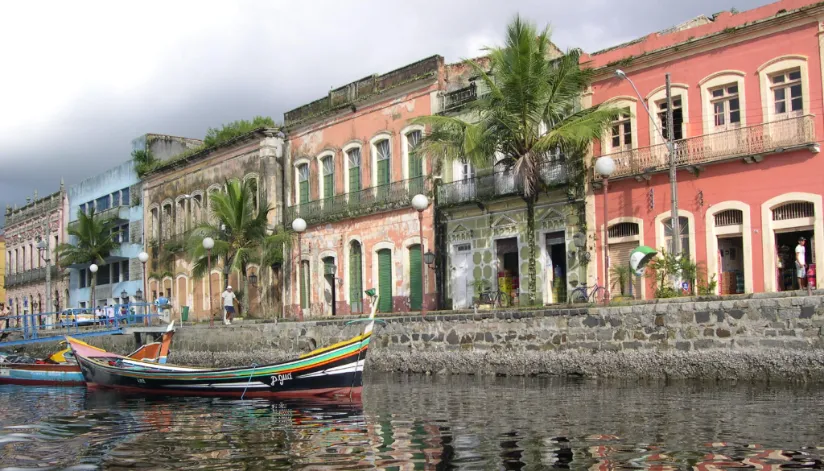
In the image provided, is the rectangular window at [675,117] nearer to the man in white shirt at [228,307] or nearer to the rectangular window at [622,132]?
the rectangular window at [622,132]

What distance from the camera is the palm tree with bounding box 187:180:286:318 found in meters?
33.9

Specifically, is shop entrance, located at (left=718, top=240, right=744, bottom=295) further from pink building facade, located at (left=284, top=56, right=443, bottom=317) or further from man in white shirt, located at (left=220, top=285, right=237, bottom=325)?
man in white shirt, located at (left=220, top=285, right=237, bottom=325)

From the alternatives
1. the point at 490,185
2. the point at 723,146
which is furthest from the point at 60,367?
the point at 723,146

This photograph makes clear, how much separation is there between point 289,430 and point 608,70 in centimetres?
1608

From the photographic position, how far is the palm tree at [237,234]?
111 feet

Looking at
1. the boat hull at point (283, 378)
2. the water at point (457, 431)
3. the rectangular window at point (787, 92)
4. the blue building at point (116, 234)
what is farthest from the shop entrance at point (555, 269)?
the blue building at point (116, 234)

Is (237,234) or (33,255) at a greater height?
(33,255)

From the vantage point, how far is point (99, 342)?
37.6m

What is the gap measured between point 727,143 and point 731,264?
10.7 feet

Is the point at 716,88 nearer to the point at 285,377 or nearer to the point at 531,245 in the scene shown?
the point at 531,245

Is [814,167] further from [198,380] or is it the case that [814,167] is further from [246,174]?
[246,174]

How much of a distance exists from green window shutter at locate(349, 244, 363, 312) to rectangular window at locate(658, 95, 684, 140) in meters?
13.2

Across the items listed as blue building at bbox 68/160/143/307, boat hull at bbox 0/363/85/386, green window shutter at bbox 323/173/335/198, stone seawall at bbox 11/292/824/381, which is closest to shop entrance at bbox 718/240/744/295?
stone seawall at bbox 11/292/824/381

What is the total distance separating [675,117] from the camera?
23.6 metres
